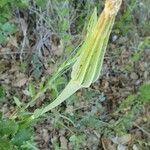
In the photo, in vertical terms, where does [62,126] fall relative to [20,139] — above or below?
below

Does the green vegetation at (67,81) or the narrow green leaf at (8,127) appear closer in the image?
the narrow green leaf at (8,127)

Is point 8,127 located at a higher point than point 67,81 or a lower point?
higher

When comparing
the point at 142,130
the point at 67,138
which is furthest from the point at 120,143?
the point at 67,138

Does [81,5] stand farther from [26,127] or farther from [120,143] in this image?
[26,127]

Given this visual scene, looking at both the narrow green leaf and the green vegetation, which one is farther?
the green vegetation

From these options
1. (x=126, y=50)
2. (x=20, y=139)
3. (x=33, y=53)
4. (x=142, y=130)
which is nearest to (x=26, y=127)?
(x=20, y=139)

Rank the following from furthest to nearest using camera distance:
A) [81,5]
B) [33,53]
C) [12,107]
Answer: [81,5] < [33,53] < [12,107]

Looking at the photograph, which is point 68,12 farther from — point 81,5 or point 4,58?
point 4,58

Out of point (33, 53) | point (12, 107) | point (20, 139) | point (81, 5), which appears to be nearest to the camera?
point (20, 139)

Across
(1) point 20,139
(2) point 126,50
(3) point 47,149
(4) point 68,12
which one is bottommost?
(3) point 47,149

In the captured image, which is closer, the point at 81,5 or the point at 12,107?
the point at 12,107

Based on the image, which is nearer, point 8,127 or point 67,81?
point 8,127
